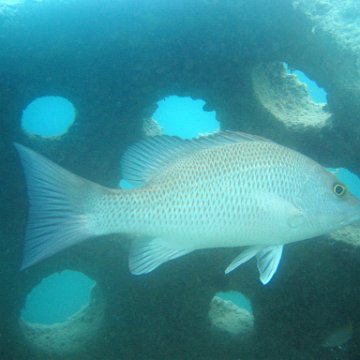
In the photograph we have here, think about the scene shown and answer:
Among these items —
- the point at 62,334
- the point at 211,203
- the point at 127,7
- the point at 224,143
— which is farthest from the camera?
the point at 62,334

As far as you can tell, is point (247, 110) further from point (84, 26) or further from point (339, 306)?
point (339, 306)

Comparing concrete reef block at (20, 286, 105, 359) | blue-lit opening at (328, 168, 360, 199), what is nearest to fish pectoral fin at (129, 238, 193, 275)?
concrete reef block at (20, 286, 105, 359)

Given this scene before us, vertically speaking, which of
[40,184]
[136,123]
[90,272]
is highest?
[136,123]

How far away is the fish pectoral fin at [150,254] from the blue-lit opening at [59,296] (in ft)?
88.9

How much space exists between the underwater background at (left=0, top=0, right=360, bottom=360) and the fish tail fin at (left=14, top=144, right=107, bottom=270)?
137 cm

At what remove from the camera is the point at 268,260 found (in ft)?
7.91

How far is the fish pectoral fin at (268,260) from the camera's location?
2.33m

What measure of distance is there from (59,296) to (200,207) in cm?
2998

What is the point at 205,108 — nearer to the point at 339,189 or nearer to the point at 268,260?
the point at 339,189

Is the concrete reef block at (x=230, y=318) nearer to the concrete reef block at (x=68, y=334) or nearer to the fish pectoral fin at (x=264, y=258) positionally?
the concrete reef block at (x=68, y=334)

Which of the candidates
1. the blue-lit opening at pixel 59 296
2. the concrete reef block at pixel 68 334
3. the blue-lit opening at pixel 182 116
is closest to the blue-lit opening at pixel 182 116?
the blue-lit opening at pixel 182 116

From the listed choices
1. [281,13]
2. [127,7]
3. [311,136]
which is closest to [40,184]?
[127,7]

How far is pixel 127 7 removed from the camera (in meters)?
3.59

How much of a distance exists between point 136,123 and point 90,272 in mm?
1787
